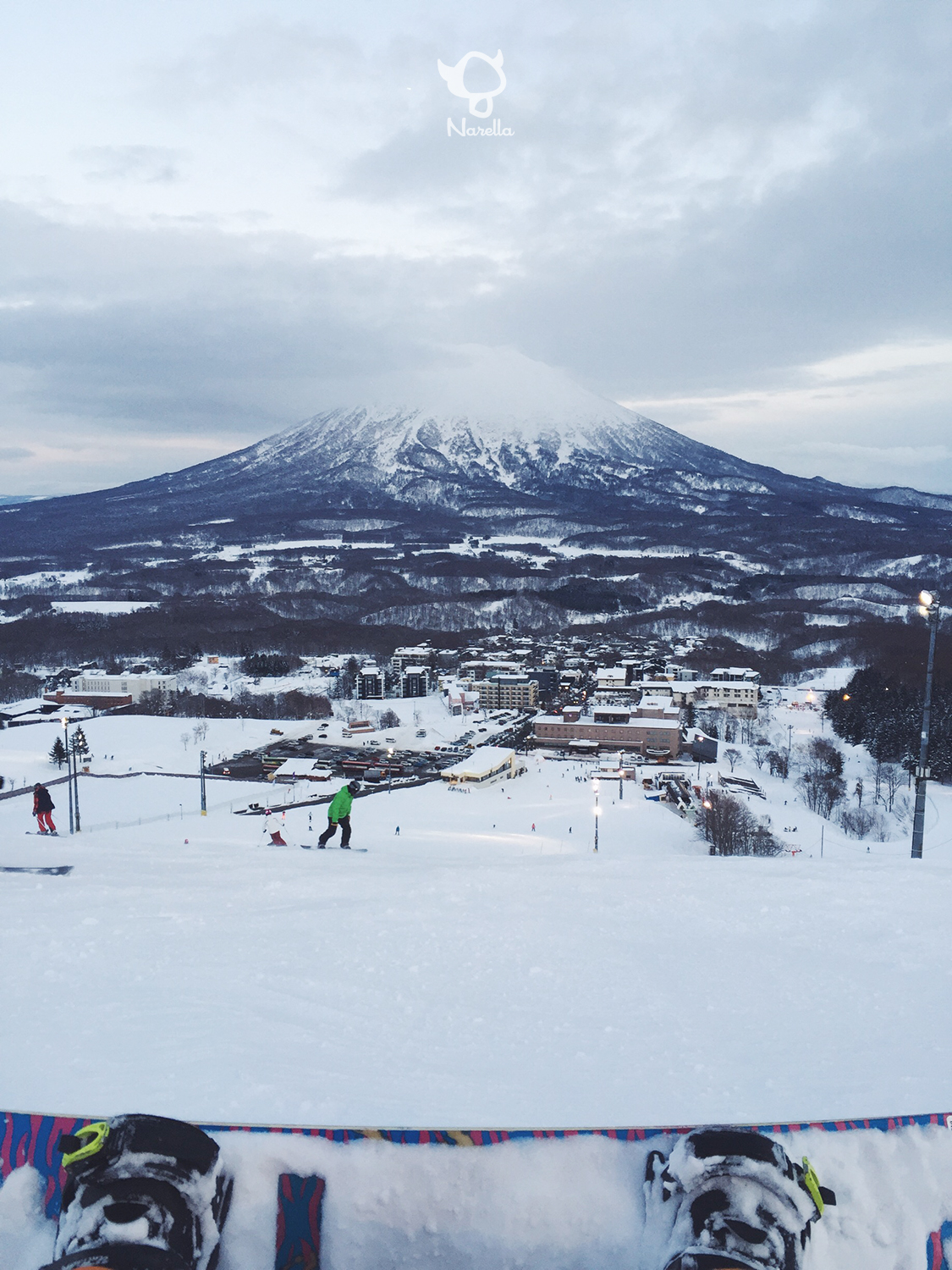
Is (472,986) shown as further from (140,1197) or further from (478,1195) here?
(140,1197)

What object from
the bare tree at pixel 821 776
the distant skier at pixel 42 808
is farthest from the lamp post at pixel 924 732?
the bare tree at pixel 821 776

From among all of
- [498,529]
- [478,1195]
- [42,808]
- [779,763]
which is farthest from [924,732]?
[498,529]

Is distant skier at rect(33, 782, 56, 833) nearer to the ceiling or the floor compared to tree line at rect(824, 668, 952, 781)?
nearer to the ceiling

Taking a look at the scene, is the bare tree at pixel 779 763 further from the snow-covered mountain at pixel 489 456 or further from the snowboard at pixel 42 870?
the snow-covered mountain at pixel 489 456

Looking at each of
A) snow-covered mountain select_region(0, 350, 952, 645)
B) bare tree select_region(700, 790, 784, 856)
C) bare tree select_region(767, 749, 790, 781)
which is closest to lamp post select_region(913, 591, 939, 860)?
bare tree select_region(700, 790, 784, 856)

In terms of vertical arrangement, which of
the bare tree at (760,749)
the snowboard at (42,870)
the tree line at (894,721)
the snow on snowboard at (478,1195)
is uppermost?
the snow on snowboard at (478,1195)

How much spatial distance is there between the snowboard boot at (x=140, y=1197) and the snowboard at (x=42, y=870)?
2.77 meters

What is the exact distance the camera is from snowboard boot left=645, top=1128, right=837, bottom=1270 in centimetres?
166

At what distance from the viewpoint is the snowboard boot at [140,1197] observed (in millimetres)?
1607

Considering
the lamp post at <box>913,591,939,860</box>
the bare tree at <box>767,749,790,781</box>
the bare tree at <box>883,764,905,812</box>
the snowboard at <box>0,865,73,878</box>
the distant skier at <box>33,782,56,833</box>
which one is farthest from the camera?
the bare tree at <box>767,749,790,781</box>

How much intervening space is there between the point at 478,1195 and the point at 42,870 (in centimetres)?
343

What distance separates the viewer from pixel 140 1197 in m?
1.69

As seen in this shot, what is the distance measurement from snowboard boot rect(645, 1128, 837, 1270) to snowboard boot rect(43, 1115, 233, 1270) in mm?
1041

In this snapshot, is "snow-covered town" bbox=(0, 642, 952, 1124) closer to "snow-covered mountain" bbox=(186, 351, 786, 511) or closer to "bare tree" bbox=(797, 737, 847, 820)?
"bare tree" bbox=(797, 737, 847, 820)
